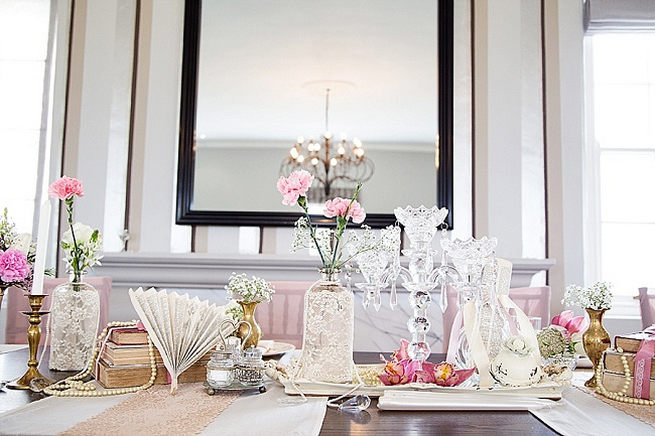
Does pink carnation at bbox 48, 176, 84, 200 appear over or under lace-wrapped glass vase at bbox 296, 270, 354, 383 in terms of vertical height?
over

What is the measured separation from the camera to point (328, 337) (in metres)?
1.18

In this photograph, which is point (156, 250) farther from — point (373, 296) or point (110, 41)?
point (373, 296)

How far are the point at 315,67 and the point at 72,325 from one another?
1.87 metres

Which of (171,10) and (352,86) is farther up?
(171,10)

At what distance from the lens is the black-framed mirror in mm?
2809

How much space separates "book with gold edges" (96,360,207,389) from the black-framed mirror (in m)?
1.56

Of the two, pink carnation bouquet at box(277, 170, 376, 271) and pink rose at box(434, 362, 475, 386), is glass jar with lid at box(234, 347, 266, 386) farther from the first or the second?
pink rose at box(434, 362, 475, 386)

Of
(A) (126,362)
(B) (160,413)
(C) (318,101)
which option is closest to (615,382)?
(B) (160,413)

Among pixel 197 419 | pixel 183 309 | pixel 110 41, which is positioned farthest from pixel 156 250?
pixel 197 419

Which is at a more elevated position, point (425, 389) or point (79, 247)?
point (79, 247)

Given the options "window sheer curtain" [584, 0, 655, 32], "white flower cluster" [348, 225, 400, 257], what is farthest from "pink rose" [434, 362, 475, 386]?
"window sheer curtain" [584, 0, 655, 32]

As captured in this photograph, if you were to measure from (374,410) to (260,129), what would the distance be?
197 centimetres

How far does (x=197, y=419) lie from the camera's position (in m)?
0.95

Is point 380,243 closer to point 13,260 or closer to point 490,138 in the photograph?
point 13,260
